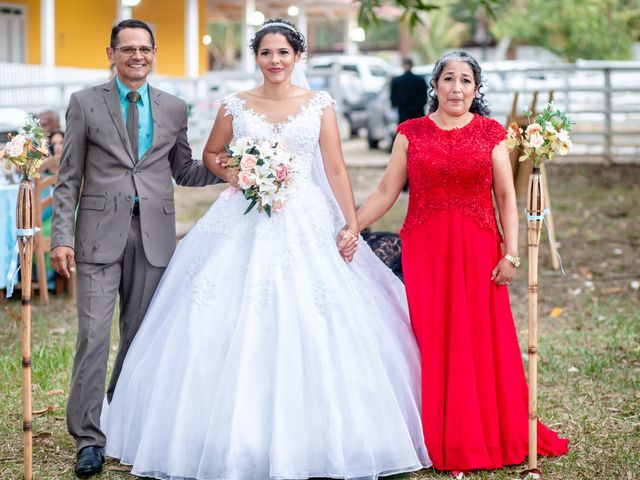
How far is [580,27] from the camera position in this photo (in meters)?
36.7

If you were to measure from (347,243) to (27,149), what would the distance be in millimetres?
1625

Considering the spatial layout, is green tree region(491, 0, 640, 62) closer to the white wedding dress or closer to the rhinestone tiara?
the rhinestone tiara

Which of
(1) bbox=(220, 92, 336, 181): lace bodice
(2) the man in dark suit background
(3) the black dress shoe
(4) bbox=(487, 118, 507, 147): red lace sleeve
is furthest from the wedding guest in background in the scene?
(2) the man in dark suit background

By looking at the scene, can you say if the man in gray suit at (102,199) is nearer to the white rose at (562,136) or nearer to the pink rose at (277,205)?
the pink rose at (277,205)

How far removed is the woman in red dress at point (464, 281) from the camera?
4.96 m

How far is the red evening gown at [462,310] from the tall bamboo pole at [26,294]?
1909 mm

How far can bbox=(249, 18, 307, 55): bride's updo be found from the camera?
5.04 metres

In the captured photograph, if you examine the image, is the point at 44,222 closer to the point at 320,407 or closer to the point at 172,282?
the point at 172,282

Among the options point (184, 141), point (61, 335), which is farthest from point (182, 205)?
point (184, 141)

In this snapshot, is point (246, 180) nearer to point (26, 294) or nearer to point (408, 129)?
point (408, 129)

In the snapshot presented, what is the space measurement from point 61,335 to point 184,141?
3442 mm

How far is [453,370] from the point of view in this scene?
16.4 feet

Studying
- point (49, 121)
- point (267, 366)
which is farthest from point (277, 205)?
point (49, 121)

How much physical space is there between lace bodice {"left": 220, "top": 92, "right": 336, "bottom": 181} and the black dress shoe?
1.70m
